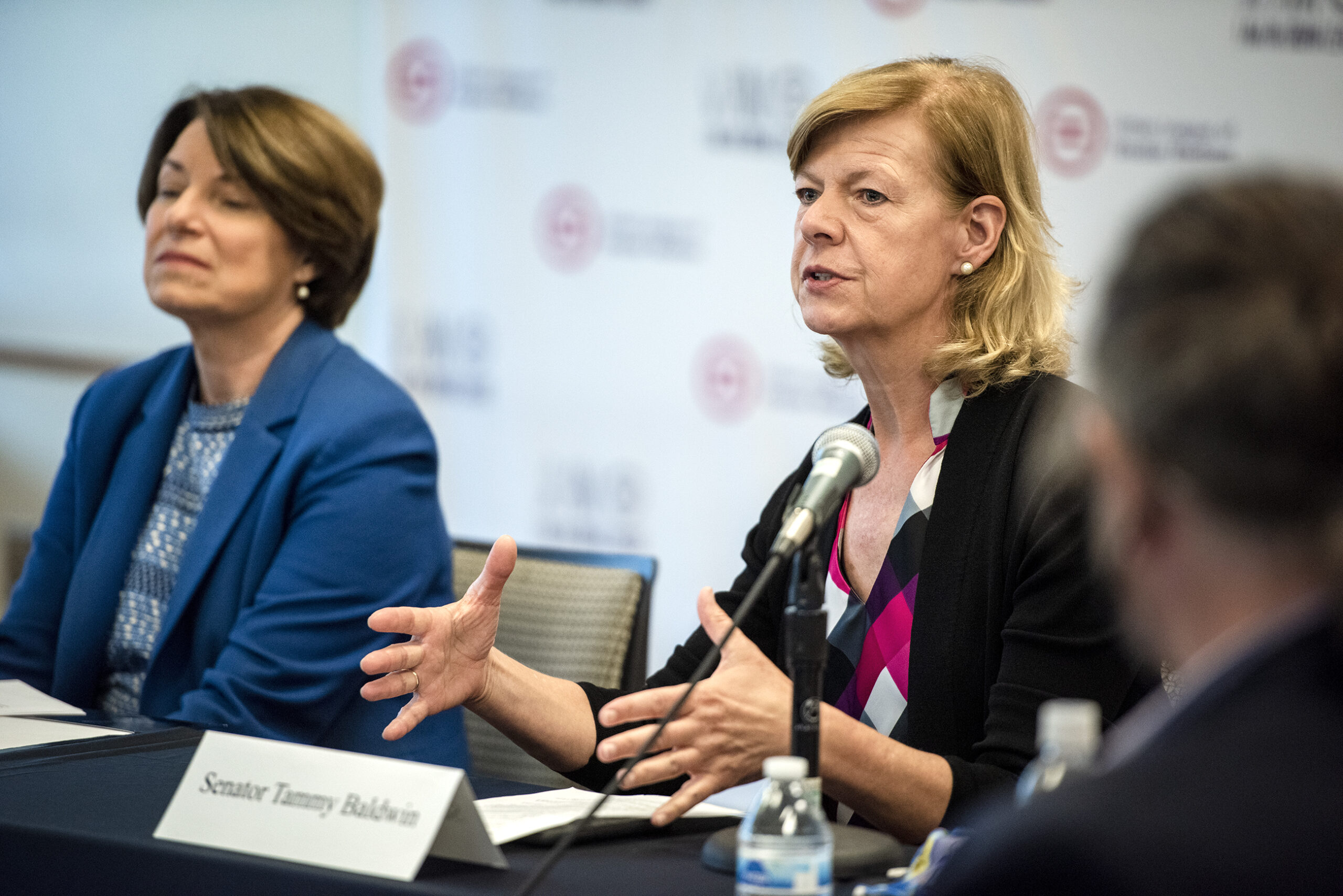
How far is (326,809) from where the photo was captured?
116 centimetres

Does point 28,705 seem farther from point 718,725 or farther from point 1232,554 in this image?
point 1232,554

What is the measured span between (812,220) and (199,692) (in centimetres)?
115

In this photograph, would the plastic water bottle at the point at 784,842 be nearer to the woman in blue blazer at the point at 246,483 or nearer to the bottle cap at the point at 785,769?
the bottle cap at the point at 785,769

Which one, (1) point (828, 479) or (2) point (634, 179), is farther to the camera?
(2) point (634, 179)

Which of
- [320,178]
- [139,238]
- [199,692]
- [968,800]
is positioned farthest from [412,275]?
[968,800]

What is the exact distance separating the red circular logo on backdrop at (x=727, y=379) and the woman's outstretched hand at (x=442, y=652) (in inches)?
81.4

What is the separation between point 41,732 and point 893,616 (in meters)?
1.10

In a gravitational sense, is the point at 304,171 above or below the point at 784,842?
above

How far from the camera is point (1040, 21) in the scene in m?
3.21

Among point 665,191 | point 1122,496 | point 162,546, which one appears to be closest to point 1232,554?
point 1122,496

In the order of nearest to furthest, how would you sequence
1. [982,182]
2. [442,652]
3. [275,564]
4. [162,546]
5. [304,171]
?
[442,652]
[982,182]
[275,564]
[162,546]
[304,171]

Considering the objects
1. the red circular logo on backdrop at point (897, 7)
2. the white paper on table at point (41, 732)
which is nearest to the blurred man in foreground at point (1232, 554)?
the white paper on table at point (41, 732)

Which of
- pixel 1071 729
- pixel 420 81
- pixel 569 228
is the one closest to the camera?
pixel 1071 729

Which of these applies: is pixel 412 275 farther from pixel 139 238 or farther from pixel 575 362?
pixel 139 238
